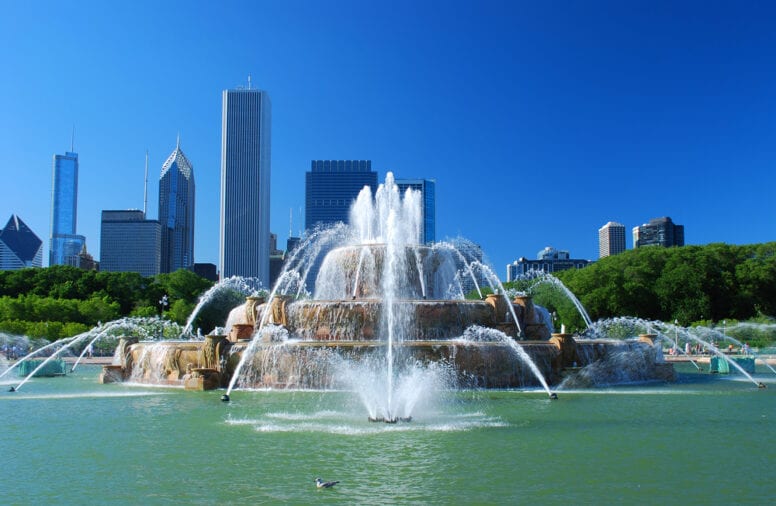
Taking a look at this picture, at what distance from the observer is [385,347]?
20.6 m

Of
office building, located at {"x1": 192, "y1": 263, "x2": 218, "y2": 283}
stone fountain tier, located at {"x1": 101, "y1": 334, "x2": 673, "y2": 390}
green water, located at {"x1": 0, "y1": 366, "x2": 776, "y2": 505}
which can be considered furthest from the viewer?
office building, located at {"x1": 192, "y1": 263, "x2": 218, "y2": 283}

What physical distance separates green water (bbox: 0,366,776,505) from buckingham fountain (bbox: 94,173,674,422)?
1860mm

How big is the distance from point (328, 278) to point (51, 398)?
15854mm

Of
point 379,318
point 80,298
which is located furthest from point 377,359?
point 80,298

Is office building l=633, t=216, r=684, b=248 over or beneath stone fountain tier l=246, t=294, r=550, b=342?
over

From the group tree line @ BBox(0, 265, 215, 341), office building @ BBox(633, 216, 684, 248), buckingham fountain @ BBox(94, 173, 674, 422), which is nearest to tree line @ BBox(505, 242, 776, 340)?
buckingham fountain @ BBox(94, 173, 674, 422)

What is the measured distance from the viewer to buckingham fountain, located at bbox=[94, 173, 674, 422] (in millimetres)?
20422

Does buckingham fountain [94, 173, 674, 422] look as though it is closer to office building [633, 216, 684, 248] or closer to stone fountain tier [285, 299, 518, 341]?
stone fountain tier [285, 299, 518, 341]

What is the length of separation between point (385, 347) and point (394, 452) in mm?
9702

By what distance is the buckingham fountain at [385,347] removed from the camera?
20.4 m

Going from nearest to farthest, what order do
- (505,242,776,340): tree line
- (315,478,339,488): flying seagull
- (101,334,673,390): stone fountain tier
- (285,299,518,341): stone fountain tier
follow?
(315,478,339,488): flying seagull, (101,334,673,390): stone fountain tier, (285,299,518,341): stone fountain tier, (505,242,776,340): tree line

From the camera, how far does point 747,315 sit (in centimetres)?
5956

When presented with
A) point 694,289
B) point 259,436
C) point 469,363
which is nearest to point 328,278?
point 469,363

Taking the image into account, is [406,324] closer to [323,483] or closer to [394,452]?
[394,452]
